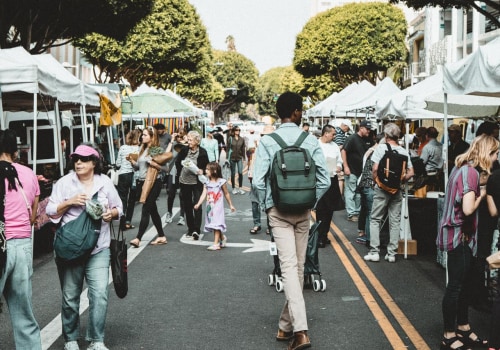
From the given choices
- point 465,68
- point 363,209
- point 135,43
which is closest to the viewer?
point 465,68

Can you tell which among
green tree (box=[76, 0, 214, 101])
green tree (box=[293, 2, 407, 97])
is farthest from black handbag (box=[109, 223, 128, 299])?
green tree (box=[293, 2, 407, 97])

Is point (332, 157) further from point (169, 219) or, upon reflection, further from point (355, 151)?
point (169, 219)

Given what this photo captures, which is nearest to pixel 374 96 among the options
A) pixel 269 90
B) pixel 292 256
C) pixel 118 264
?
pixel 292 256

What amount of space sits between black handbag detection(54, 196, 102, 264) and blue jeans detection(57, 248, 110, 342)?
0.35 feet

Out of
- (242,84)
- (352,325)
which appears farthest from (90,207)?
(242,84)

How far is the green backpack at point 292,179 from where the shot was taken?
532 cm

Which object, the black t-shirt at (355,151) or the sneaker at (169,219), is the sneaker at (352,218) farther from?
the sneaker at (169,219)

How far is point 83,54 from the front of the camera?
36.9 meters

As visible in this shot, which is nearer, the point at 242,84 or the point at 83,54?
the point at 83,54

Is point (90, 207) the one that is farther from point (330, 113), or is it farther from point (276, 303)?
point (330, 113)

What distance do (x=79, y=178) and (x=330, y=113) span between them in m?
18.8

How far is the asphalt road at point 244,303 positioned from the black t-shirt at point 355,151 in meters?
2.47

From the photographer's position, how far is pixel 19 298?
182 inches

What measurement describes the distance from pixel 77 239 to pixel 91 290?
1.40ft
